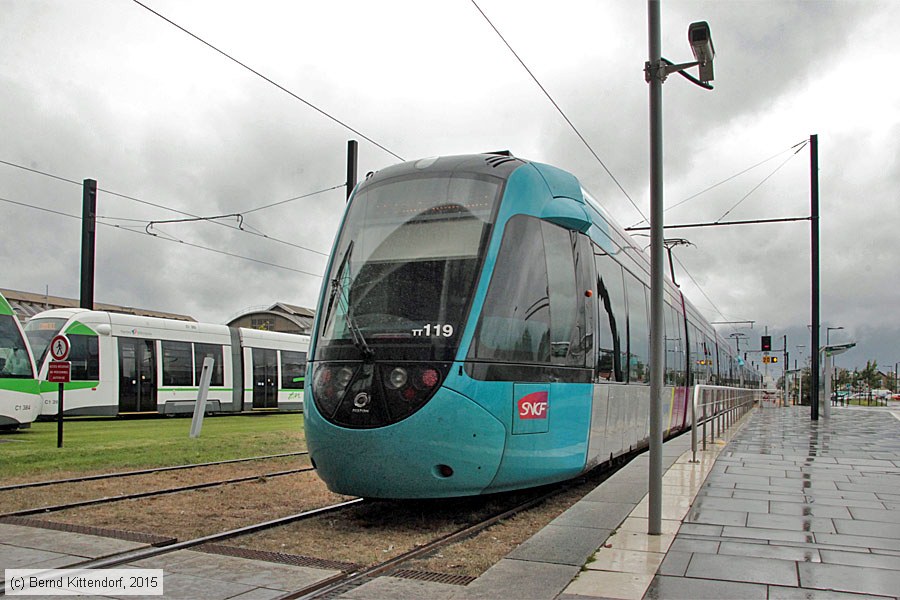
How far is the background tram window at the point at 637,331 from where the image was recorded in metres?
11.5

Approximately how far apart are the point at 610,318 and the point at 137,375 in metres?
17.8

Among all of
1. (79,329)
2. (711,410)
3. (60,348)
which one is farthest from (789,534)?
(79,329)

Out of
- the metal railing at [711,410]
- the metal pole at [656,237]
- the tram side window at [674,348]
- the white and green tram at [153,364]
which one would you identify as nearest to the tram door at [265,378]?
the white and green tram at [153,364]

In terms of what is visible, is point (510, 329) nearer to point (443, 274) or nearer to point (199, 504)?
point (443, 274)

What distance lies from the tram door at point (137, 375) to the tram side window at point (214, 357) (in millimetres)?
1797

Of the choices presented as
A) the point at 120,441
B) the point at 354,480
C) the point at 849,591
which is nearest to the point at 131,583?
the point at 354,480

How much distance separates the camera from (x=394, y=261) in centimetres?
792

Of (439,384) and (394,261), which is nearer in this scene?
(439,384)

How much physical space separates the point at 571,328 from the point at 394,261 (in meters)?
2.09

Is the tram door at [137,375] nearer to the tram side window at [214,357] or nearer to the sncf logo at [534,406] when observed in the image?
the tram side window at [214,357]

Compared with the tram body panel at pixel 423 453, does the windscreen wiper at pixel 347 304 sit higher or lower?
higher

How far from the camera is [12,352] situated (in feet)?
56.1

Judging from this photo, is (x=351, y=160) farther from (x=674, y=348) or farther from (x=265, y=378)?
(x=265, y=378)

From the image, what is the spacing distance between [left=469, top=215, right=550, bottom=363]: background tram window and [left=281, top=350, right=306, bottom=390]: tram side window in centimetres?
2344
